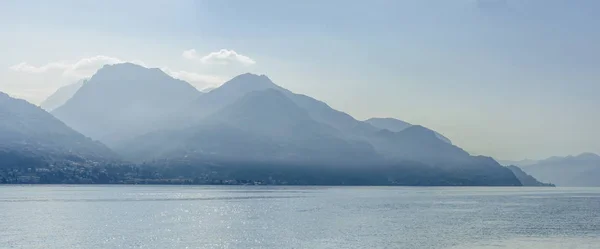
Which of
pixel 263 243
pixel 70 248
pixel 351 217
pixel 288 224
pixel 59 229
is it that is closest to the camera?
pixel 70 248

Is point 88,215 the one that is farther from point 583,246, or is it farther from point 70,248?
point 583,246

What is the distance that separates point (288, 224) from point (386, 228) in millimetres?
26866

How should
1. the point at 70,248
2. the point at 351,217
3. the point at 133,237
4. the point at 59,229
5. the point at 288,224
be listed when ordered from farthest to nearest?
the point at 351,217 → the point at 288,224 → the point at 59,229 → the point at 133,237 → the point at 70,248

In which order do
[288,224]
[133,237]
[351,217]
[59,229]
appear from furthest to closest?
[351,217] < [288,224] < [59,229] < [133,237]

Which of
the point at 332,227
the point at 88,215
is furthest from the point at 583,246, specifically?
the point at 88,215

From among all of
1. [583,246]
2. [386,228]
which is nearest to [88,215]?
[386,228]

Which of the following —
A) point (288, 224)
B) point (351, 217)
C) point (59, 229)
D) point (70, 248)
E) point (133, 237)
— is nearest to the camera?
point (70, 248)

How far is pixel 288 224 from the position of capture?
166000 mm

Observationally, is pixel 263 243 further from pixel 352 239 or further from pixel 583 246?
pixel 583 246

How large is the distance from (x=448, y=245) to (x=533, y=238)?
23815 millimetres

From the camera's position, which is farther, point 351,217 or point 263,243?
point 351,217

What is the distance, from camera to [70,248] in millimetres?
115938

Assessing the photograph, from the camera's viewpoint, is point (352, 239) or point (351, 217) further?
point (351, 217)

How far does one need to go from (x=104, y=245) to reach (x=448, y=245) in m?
65.3
